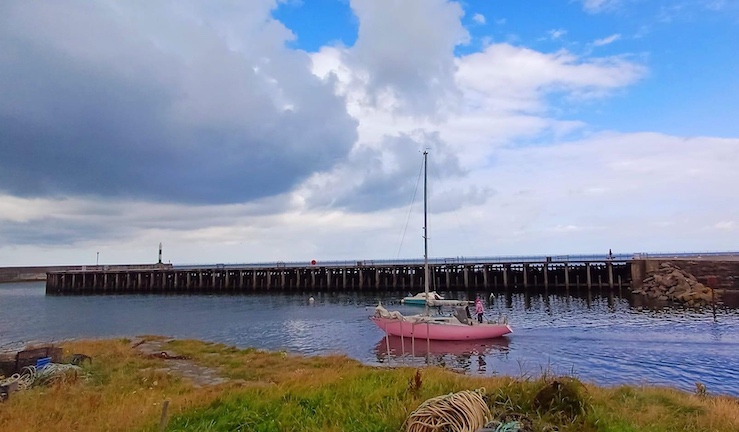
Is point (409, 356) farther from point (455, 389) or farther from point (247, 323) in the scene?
point (247, 323)

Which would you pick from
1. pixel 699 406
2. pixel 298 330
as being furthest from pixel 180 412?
pixel 298 330

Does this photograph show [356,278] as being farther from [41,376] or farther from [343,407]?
[343,407]

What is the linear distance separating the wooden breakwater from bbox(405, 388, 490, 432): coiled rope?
5513 cm

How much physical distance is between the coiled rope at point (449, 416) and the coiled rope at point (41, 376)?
9645mm

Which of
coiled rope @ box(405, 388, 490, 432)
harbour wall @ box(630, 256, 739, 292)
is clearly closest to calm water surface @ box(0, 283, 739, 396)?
harbour wall @ box(630, 256, 739, 292)

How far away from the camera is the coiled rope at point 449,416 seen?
6289mm

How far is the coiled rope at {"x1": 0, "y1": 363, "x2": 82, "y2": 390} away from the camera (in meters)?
11.6

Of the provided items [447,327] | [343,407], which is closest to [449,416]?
[343,407]

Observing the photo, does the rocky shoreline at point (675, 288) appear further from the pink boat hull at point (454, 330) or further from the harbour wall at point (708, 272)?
the pink boat hull at point (454, 330)

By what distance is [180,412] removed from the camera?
8086mm

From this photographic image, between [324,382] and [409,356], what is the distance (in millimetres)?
14354

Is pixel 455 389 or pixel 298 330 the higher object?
pixel 455 389

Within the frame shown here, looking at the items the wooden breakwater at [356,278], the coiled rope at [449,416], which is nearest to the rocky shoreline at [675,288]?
the wooden breakwater at [356,278]

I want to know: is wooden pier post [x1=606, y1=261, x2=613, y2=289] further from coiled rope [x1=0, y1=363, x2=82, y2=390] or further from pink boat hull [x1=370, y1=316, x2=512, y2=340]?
coiled rope [x1=0, y1=363, x2=82, y2=390]
